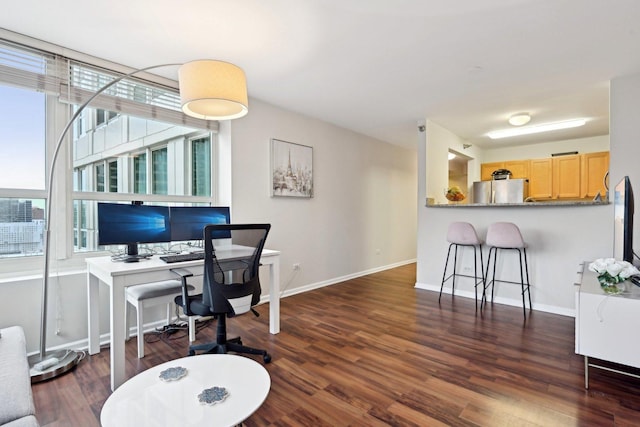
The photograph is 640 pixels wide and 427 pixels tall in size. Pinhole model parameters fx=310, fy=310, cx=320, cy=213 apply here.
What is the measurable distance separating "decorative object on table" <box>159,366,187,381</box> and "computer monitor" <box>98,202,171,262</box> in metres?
1.25

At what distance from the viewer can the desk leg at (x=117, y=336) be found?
1.90m

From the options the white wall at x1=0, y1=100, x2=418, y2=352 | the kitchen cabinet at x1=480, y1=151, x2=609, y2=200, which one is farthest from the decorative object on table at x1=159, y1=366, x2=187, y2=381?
the kitchen cabinet at x1=480, y1=151, x2=609, y2=200

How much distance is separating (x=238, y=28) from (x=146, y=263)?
1.82 metres

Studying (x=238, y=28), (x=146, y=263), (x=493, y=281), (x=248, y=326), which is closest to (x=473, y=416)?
(x=248, y=326)

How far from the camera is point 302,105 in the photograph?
3.91m

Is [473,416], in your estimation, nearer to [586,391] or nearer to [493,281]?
[586,391]

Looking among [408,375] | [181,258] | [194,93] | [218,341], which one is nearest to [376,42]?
[194,93]

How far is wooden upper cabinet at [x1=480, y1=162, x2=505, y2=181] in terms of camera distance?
612 centimetres

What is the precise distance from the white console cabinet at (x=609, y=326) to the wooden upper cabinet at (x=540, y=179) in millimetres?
4080

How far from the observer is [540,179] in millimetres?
5543

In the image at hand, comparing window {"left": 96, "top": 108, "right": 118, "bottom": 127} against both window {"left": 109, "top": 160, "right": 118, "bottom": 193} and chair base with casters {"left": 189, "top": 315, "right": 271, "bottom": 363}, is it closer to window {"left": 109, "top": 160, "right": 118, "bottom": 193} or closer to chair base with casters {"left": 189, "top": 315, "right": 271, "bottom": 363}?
window {"left": 109, "top": 160, "right": 118, "bottom": 193}

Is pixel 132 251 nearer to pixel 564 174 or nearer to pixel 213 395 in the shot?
pixel 213 395

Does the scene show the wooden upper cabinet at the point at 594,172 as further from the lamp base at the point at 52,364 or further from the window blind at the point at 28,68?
the window blind at the point at 28,68

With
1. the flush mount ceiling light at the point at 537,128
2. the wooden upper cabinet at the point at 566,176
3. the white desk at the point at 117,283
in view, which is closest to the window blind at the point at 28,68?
the white desk at the point at 117,283
